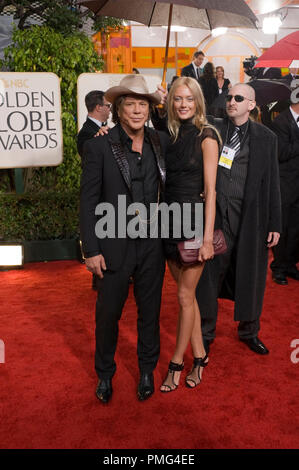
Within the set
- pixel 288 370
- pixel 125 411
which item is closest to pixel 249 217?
pixel 288 370

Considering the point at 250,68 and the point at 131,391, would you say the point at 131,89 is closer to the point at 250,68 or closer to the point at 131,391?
the point at 131,391

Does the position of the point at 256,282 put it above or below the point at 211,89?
below

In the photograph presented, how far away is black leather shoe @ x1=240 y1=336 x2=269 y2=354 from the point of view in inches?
135

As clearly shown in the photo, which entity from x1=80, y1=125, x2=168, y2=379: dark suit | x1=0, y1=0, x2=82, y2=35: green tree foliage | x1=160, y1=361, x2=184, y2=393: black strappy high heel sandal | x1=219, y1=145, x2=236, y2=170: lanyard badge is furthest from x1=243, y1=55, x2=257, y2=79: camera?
x1=160, y1=361, x2=184, y2=393: black strappy high heel sandal

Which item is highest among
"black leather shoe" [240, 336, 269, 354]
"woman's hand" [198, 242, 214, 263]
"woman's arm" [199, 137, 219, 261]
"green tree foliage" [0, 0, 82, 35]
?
"green tree foliage" [0, 0, 82, 35]

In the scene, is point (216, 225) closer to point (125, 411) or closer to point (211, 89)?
point (125, 411)

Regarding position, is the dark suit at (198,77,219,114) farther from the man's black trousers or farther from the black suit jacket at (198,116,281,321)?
the man's black trousers

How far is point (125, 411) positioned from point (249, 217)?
1.50 m

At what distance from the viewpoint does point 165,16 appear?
4012 mm

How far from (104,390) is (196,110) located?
170 centimetres

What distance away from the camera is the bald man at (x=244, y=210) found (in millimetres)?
3230

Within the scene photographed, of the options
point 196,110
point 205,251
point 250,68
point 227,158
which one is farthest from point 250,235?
point 250,68

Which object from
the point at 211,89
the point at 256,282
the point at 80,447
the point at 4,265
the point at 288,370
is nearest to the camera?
the point at 80,447

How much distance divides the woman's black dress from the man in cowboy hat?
0.22 ft
